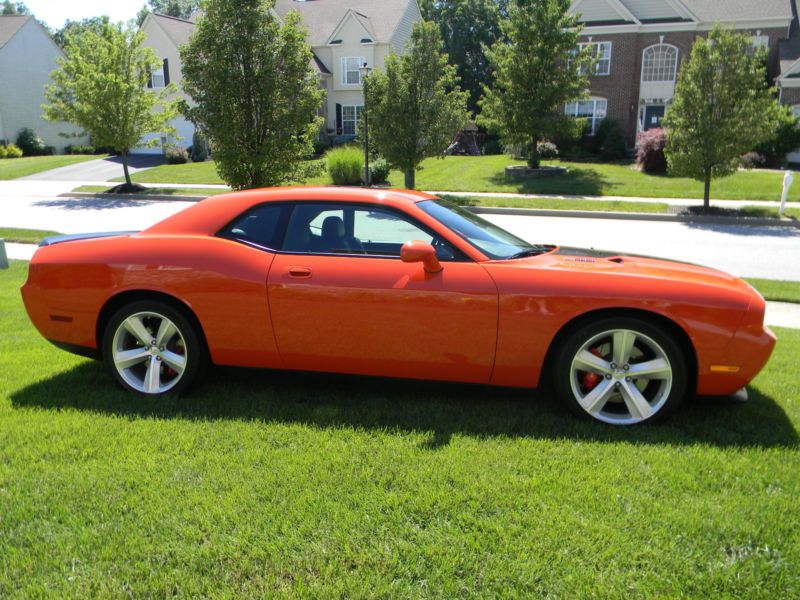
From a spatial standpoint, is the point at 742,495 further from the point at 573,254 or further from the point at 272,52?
the point at 272,52

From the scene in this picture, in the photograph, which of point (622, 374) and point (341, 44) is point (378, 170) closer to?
point (341, 44)

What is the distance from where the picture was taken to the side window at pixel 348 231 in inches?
166

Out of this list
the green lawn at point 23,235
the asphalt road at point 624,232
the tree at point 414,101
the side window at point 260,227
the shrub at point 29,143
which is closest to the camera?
the side window at point 260,227

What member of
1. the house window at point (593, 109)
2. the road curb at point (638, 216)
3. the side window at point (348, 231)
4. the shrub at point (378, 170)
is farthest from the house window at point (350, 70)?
the side window at point (348, 231)

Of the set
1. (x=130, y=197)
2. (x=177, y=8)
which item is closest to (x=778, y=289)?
(x=130, y=197)

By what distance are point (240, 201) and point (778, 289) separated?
7.58 meters

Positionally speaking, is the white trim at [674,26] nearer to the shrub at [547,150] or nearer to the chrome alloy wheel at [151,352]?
the shrub at [547,150]

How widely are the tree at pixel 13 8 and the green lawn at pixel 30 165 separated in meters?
65.0

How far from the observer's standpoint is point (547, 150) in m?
31.3

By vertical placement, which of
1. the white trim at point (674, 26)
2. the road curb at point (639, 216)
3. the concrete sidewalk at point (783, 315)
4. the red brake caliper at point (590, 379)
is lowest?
the concrete sidewalk at point (783, 315)

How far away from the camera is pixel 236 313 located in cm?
421

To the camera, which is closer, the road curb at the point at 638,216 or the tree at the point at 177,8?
the road curb at the point at 638,216

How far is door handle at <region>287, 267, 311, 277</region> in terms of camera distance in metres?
4.10

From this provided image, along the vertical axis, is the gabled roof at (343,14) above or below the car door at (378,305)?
above
